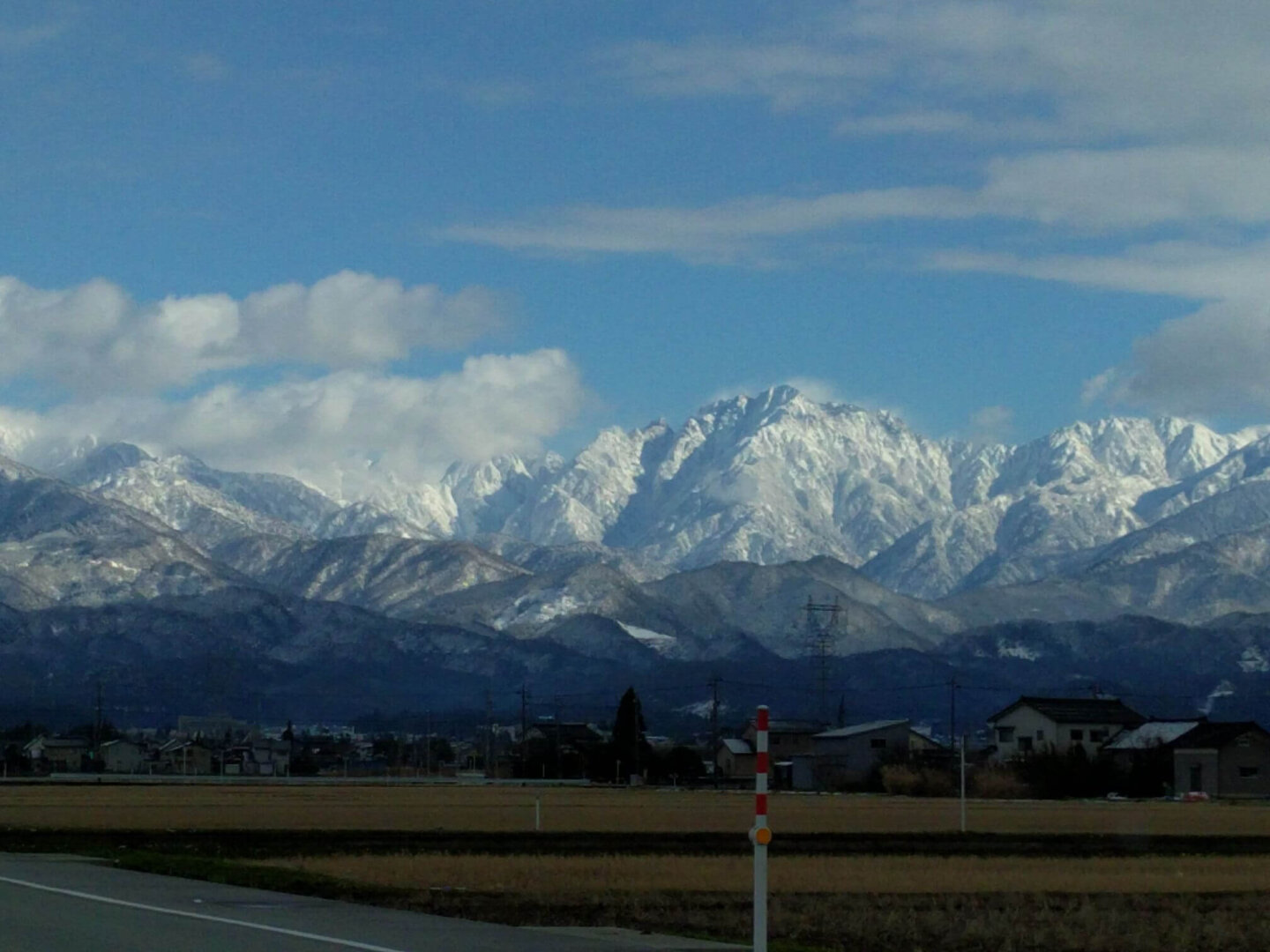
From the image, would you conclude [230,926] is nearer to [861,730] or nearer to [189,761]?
[861,730]

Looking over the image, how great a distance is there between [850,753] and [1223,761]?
117 ft

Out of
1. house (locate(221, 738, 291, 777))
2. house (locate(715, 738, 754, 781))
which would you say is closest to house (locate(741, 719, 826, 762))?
house (locate(715, 738, 754, 781))

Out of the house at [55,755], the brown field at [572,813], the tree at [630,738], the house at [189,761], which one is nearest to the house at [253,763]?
the house at [189,761]

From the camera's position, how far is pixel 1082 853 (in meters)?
49.1

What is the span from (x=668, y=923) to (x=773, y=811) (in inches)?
2010

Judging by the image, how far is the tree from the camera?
468 ft

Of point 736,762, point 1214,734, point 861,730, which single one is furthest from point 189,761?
point 1214,734

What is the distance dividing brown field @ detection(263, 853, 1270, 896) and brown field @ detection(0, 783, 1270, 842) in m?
14.6

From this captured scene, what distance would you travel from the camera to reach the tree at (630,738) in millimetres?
142500

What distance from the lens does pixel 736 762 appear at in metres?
154

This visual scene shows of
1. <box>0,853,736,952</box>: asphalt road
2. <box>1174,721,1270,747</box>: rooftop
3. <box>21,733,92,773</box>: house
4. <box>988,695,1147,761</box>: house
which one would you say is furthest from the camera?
<box>21,733,92,773</box>: house

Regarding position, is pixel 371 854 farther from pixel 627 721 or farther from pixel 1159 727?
pixel 627 721

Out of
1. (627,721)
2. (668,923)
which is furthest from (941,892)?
(627,721)

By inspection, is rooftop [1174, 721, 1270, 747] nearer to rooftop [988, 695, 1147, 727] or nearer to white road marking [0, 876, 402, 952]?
rooftop [988, 695, 1147, 727]
